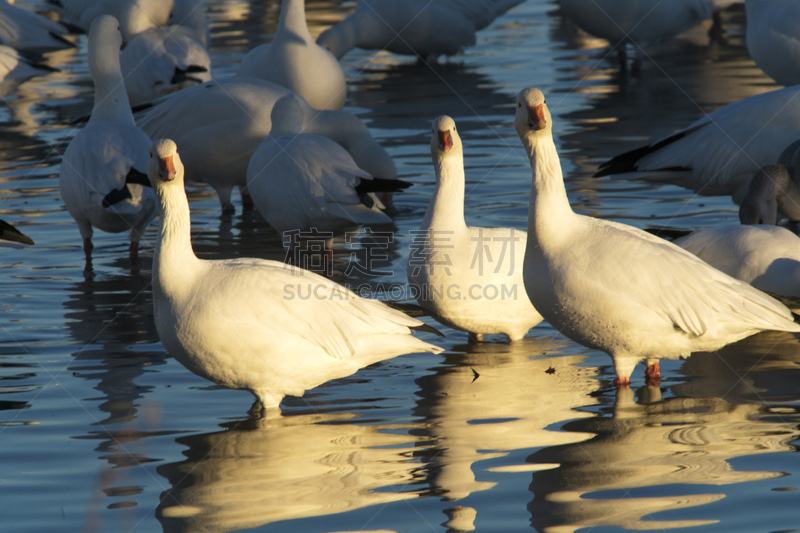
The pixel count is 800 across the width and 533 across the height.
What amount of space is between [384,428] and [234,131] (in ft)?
14.6

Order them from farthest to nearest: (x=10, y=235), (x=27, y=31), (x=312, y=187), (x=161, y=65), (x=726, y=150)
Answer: (x=27, y=31) → (x=161, y=65) → (x=726, y=150) → (x=312, y=187) → (x=10, y=235)

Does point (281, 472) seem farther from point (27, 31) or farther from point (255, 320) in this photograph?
point (27, 31)

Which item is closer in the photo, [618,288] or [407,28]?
[618,288]

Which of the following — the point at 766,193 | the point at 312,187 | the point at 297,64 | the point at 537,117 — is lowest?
the point at 766,193

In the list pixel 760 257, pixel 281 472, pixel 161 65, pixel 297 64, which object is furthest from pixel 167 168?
pixel 161 65

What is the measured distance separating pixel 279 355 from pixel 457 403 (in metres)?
0.89

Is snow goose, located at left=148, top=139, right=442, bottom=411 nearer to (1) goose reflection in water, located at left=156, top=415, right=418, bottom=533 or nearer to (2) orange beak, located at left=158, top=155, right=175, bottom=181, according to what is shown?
(2) orange beak, located at left=158, top=155, right=175, bottom=181

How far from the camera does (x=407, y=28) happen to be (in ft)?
44.5

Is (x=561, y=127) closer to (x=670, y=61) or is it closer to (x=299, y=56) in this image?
(x=299, y=56)

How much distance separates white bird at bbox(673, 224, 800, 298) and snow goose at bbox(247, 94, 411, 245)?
2116 mm

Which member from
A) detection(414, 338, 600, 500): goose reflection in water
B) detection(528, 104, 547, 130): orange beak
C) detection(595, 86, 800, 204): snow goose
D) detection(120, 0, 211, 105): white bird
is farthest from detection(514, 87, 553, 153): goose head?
detection(120, 0, 211, 105): white bird

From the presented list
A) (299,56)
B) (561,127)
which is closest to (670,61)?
(561,127)

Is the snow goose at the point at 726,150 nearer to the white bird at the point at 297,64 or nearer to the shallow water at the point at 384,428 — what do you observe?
the shallow water at the point at 384,428

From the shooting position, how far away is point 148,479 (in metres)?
4.06
